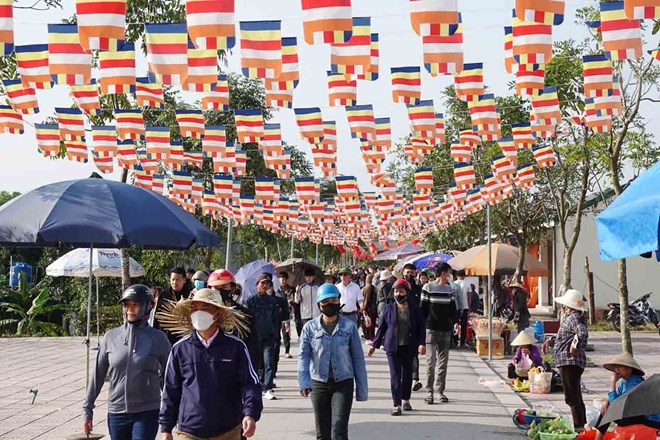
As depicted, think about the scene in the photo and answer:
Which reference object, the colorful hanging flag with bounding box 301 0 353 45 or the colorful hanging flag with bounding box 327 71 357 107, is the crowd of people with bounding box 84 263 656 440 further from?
the colorful hanging flag with bounding box 327 71 357 107

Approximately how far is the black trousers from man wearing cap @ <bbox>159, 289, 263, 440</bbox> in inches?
85.8

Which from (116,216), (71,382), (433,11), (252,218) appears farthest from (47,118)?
(433,11)

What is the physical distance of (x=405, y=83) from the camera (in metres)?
13.2

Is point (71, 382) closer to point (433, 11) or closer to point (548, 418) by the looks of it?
point (548, 418)

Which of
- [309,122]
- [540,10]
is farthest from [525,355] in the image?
[540,10]

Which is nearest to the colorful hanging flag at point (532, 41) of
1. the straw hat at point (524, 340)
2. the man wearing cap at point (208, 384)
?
the man wearing cap at point (208, 384)

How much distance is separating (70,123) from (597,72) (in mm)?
9729

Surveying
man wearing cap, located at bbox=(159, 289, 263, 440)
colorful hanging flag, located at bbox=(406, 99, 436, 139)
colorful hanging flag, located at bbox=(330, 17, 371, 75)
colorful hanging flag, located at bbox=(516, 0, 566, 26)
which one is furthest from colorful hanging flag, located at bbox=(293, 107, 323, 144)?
man wearing cap, located at bbox=(159, 289, 263, 440)

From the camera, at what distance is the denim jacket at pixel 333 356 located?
832 cm

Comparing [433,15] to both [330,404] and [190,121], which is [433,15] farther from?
[190,121]

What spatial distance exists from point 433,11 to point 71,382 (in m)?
9.87

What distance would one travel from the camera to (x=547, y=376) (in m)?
14.1

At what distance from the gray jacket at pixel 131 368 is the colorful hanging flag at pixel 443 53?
4307 mm

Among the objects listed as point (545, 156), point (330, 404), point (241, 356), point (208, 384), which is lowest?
point (330, 404)
